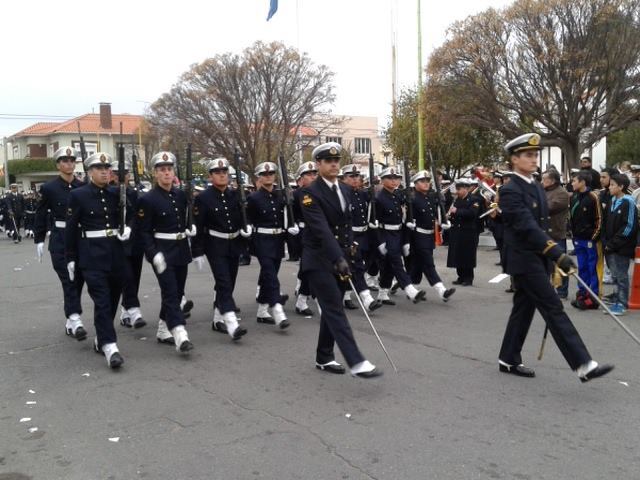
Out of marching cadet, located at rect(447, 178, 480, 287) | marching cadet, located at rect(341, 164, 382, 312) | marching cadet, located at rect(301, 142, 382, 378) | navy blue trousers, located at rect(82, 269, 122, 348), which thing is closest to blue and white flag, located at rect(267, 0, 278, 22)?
marching cadet, located at rect(447, 178, 480, 287)

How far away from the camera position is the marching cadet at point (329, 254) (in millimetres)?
5477

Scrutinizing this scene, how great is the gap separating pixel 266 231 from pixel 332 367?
2734mm

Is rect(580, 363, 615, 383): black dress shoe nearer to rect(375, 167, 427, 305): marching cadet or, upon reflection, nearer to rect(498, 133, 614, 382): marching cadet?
rect(498, 133, 614, 382): marching cadet

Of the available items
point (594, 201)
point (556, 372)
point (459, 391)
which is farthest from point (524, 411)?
point (594, 201)

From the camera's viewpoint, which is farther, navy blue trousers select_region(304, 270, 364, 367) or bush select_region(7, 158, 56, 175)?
bush select_region(7, 158, 56, 175)

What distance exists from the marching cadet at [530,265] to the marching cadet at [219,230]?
3.19 meters

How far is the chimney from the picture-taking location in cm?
6047

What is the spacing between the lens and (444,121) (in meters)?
25.4

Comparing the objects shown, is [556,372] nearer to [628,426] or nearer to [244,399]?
[628,426]

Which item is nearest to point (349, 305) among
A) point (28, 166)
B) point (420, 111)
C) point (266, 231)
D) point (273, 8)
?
point (266, 231)

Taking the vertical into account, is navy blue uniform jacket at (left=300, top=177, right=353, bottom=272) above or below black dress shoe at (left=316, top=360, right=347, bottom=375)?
above

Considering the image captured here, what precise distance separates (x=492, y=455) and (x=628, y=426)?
3.82ft

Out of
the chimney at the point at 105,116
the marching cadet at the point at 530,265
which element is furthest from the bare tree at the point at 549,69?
the chimney at the point at 105,116

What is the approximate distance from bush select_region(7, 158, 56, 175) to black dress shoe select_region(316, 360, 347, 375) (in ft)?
212
